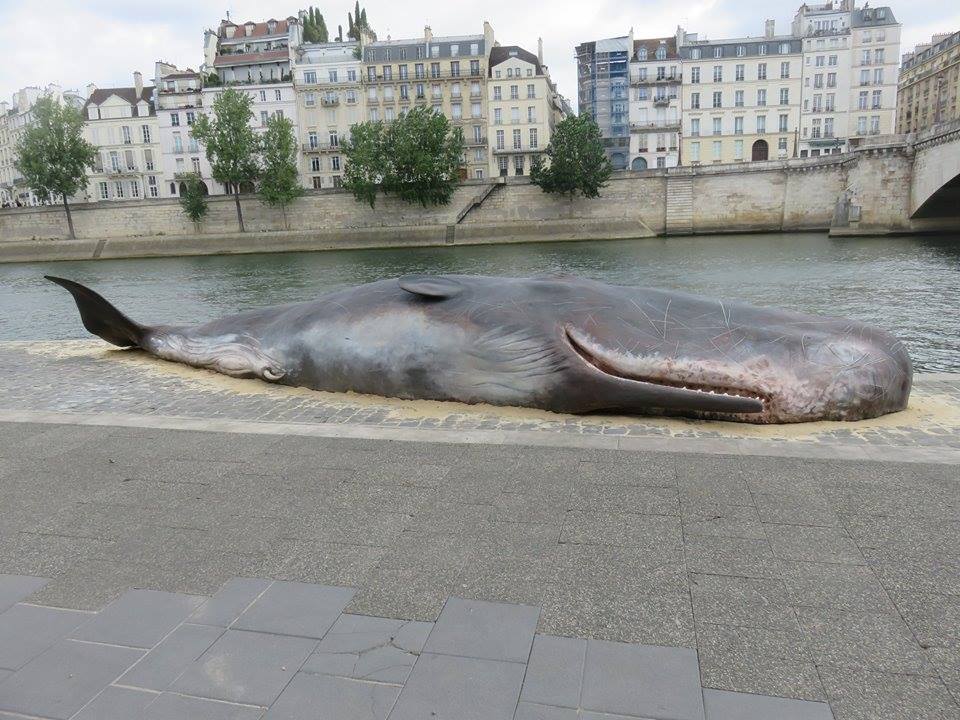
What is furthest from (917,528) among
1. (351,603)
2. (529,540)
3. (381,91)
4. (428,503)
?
(381,91)

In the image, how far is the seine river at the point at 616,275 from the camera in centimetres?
1962

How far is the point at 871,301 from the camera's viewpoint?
20422 mm

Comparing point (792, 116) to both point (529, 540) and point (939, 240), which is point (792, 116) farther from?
point (529, 540)

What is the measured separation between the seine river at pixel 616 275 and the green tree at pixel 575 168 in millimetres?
8432

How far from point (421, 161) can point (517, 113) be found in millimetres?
17417

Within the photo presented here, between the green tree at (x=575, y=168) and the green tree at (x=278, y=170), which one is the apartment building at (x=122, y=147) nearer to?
the green tree at (x=278, y=170)

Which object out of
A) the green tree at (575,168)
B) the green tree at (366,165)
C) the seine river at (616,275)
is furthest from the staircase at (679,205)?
the green tree at (366,165)

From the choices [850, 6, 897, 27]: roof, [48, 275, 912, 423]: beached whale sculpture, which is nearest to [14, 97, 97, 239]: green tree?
[48, 275, 912, 423]: beached whale sculpture

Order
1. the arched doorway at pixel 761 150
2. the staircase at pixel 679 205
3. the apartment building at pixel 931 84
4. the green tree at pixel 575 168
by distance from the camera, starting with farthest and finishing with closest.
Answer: the apartment building at pixel 931 84 < the arched doorway at pixel 761 150 < the staircase at pixel 679 205 < the green tree at pixel 575 168

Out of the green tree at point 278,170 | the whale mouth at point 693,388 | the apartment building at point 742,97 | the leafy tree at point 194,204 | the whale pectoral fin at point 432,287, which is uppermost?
the apartment building at point 742,97

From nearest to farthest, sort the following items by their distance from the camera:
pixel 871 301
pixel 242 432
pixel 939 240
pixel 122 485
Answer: pixel 122 485, pixel 242 432, pixel 871 301, pixel 939 240

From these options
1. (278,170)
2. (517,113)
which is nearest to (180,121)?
(278,170)

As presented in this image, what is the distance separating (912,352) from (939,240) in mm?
37367

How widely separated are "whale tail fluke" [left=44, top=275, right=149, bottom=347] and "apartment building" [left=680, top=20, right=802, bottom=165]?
2807 inches
